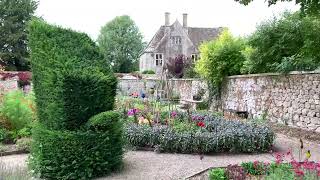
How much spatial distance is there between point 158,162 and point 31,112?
4456 mm

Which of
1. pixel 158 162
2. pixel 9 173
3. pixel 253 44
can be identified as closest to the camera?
pixel 9 173

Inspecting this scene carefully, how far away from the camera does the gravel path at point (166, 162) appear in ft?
21.7

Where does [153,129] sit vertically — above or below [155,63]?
below

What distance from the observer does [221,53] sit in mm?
17297

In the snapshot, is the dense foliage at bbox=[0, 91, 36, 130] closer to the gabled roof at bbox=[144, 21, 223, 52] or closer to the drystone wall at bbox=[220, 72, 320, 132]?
the drystone wall at bbox=[220, 72, 320, 132]

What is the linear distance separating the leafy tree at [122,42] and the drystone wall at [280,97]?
35.3m

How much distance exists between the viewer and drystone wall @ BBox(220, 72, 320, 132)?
11094mm

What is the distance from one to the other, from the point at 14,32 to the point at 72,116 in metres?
33.7

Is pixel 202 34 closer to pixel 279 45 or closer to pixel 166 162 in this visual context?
pixel 279 45

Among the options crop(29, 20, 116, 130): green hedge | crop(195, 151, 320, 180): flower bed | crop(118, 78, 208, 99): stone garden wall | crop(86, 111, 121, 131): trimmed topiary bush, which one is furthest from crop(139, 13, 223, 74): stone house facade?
crop(86, 111, 121, 131): trimmed topiary bush

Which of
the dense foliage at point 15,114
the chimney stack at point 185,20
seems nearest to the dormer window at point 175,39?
the chimney stack at point 185,20

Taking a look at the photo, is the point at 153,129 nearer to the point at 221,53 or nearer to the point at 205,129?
the point at 205,129

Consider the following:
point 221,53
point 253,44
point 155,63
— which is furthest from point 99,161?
point 155,63

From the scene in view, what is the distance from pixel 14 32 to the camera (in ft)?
122
